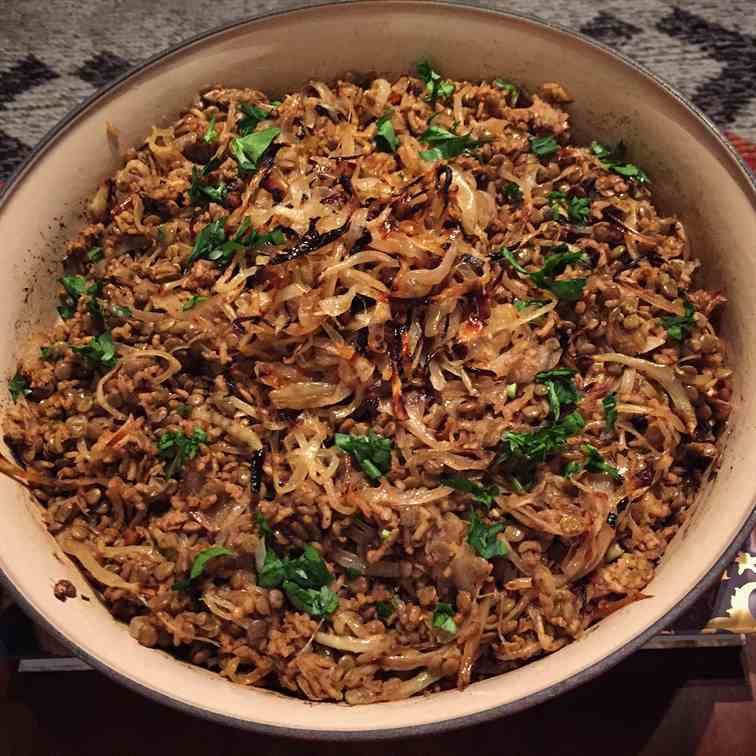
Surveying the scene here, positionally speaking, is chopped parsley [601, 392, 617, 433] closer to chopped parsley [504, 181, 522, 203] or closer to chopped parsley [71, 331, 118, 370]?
A: chopped parsley [504, 181, 522, 203]

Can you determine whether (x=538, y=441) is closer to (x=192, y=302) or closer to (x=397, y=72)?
(x=192, y=302)

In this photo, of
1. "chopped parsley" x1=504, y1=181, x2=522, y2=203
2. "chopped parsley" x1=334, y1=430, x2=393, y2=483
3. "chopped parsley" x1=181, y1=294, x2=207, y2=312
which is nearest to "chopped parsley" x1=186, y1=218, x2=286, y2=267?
"chopped parsley" x1=181, y1=294, x2=207, y2=312

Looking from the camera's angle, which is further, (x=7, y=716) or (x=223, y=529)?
(x=7, y=716)

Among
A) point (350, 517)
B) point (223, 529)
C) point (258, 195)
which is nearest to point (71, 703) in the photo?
point (223, 529)

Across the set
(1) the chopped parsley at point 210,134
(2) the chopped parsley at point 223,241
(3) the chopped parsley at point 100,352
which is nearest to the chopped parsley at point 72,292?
(3) the chopped parsley at point 100,352

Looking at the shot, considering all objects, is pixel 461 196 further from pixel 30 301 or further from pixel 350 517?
pixel 30 301

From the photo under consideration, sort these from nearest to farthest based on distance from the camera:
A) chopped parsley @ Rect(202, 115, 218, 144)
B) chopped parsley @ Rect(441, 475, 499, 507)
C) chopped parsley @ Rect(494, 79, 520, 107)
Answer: chopped parsley @ Rect(441, 475, 499, 507) → chopped parsley @ Rect(202, 115, 218, 144) → chopped parsley @ Rect(494, 79, 520, 107)

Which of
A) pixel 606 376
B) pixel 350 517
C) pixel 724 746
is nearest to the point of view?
pixel 350 517
